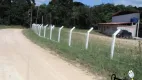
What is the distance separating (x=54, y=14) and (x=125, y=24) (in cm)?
3890

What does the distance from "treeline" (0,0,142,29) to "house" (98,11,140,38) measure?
16.6 meters

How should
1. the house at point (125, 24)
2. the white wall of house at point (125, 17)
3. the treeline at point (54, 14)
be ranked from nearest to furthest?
the house at point (125, 24)
the white wall of house at point (125, 17)
the treeline at point (54, 14)

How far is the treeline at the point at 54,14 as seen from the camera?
105375 mm

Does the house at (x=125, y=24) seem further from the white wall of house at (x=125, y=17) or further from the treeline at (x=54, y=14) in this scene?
the treeline at (x=54, y=14)

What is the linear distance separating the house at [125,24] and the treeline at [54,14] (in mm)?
16586

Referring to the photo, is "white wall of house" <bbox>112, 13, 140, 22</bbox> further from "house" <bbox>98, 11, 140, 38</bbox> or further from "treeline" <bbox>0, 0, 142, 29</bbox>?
"treeline" <bbox>0, 0, 142, 29</bbox>

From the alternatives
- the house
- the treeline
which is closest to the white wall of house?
the house

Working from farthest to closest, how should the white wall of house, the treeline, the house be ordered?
the treeline
the white wall of house
the house

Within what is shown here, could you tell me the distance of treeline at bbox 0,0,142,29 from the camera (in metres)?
105

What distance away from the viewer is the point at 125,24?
7744 cm

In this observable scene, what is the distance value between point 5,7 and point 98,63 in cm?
9727

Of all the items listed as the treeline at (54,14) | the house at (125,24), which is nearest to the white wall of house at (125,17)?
the house at (125,24)

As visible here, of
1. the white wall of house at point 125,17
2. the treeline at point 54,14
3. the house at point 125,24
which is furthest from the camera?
the treeline at point 54,14

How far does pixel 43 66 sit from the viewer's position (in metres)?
12.5
